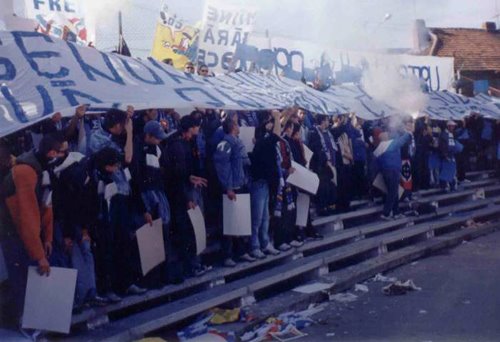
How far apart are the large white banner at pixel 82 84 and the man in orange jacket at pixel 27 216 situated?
45cm

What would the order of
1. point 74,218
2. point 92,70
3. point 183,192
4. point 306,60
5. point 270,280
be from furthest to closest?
point 306,60 < point 270,280 < point 183,192 < point 92,70 < point 74,218

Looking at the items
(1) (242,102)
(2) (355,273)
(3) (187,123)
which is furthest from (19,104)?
(2) (355,273)

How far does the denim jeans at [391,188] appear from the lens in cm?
1236

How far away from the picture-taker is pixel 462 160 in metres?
16.7

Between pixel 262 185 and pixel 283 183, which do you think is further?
pixel 283 183

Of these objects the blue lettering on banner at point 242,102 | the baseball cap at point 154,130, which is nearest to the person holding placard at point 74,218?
the baseball cap at point 154,130

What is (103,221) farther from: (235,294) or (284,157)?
(284,157)

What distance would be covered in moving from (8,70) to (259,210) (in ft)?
13.0

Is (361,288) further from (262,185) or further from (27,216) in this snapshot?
(27,216)

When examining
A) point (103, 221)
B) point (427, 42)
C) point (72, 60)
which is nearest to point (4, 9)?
point (72, 60)

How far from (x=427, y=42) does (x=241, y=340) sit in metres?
28.7

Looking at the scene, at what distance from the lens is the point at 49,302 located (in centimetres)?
575

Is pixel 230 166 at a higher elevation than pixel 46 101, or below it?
below

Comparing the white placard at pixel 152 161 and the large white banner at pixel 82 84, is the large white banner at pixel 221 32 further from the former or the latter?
the white placard at pixel 152 161
